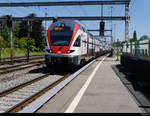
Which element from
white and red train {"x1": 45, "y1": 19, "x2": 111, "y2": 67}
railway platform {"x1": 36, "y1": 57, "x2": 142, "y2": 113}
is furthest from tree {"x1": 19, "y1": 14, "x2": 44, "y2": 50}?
railway platform {"x1": 36, "y1": 57, "x2": 142, "y2": 113}

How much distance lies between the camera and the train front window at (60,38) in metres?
13.3

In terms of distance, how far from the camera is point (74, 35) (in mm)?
13406

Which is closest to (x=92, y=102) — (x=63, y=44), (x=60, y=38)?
(x=63, y=44)

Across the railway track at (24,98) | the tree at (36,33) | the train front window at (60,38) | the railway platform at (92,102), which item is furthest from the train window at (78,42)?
the tree at (36,33)

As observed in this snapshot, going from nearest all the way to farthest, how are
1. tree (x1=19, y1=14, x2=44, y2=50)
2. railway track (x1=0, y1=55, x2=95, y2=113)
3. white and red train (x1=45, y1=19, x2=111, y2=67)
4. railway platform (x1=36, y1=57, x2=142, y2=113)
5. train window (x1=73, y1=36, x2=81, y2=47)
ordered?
railway platform (x1=36, y1=57, x2=142, y2=113), railway track (x1=0, y1=55, x2=95, y2=113), white and red train (x1=45, y1=19, x2=111, y2=67), train window (x1=73, y1=36, x2=81, y2=47), tree (x1=19, y1=14, x2=44, y2=50)

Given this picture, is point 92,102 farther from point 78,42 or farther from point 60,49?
point 78,42

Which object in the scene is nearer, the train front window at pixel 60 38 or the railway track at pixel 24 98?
the railway track at pixel 24 98

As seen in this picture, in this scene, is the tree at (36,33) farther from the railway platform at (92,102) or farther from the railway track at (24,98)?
the railway platform at (92,102)

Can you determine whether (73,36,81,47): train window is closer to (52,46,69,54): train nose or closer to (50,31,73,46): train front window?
(50,31,73,46): train front window

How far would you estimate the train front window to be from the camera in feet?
43.7

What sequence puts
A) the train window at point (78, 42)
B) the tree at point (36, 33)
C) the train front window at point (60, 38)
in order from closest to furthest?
1. the train front window at point (60, 38)
2. the train window at point (78, 42)
3. the tree at point (36, 33)

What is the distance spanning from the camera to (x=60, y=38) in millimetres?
13531

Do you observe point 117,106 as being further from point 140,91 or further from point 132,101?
point 140,91

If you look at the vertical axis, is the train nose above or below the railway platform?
above
